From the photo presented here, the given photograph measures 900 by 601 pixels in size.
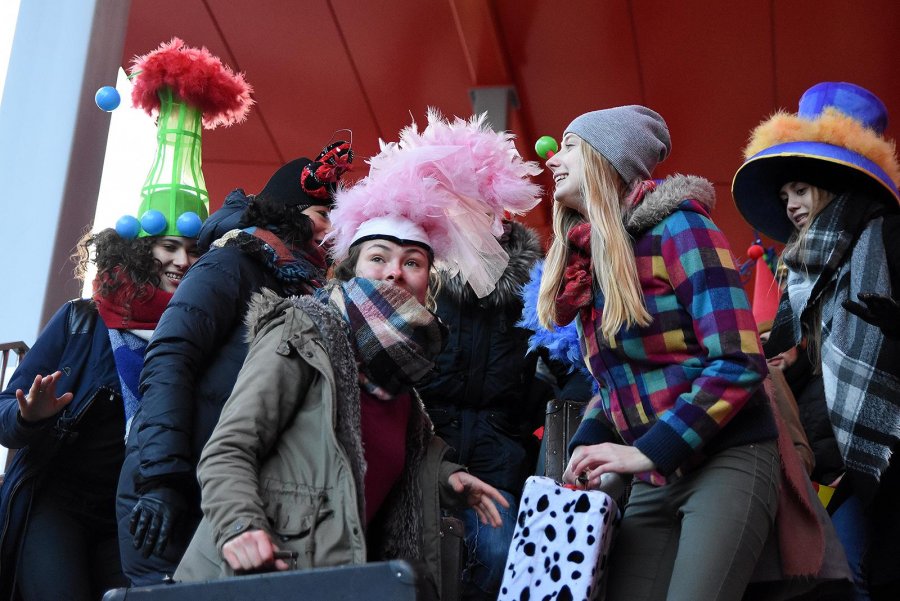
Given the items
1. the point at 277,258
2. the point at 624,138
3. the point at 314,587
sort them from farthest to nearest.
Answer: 1. the point at 277,258
2. the point at 624,138
3. the point at 314,587

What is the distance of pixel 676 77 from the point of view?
8.27 meters

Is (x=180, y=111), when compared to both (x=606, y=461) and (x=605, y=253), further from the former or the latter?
(x=606, y=461)

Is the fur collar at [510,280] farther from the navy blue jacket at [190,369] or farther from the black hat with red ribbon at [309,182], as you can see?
the navy blue jacket at [190,369]

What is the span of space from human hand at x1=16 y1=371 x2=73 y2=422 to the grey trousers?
1.87 m

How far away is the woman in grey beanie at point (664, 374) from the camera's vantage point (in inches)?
100

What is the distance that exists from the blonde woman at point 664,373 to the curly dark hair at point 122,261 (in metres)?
1.73

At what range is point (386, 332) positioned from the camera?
2.74 meters

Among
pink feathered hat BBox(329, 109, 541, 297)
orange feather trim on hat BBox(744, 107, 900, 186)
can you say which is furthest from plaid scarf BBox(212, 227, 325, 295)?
orange feather trim on hat BBox(744, 107, 900, 186)

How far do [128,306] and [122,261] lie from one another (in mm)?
235

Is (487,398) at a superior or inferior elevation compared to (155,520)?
superior

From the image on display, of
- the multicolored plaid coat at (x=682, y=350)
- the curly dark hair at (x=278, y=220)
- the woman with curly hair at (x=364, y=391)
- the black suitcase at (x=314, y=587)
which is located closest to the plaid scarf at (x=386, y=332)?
the woman with curly hair at (x=364, y=391)

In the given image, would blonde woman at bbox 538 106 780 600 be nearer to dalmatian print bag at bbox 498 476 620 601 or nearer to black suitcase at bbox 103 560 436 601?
dalmatian print bag at bbox 498 476 620 601

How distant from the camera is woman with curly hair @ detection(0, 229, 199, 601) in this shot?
11.8 feet

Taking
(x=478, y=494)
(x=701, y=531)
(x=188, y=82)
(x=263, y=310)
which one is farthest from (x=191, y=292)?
(x=701, y=531)
